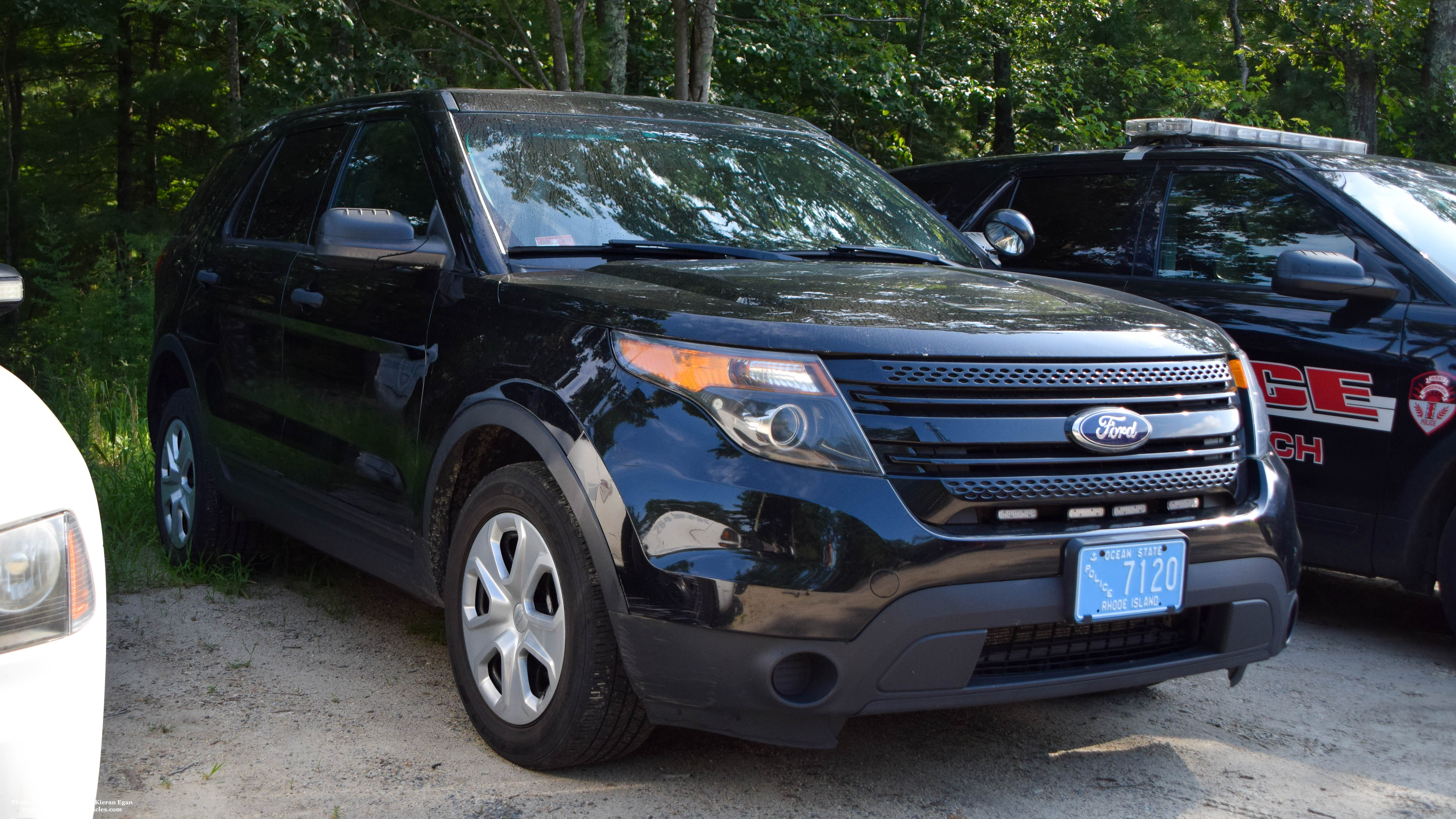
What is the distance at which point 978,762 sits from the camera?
3.36 metres

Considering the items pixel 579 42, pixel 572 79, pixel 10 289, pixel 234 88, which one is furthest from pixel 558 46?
pixel 10 289

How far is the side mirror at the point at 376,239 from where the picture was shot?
137 inches

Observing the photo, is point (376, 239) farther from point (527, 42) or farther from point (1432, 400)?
point (527, 42)

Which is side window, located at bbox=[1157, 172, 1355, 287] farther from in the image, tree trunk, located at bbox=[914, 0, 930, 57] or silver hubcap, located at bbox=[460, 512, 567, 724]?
tree trunk, located at bbox=[914, 0, 930, 57]

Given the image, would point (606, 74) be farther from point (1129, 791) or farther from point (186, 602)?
point (1129, 791)

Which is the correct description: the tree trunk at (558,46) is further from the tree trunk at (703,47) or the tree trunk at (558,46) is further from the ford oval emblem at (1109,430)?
the ford oval emblem at (1109,430)

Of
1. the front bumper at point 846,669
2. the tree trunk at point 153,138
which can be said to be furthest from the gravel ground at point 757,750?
the tree trunk at point 153,138

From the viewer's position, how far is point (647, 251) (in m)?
3.62

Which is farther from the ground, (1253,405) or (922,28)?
(922,28)

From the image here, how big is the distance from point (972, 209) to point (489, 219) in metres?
3.26

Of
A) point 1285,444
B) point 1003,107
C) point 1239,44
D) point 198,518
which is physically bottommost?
point 198,518

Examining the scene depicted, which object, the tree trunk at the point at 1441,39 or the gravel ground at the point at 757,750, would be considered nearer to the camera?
the gravel ground at the point at 757,750

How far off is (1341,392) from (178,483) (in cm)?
443

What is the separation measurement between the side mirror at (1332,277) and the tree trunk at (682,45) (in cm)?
731
